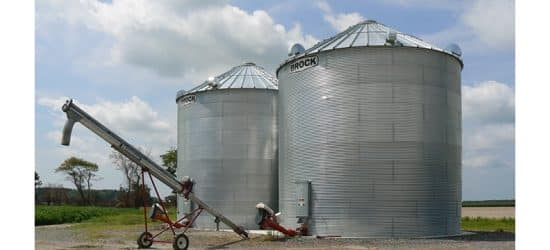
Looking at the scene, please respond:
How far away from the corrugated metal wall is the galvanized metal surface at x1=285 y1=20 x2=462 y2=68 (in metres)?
7.23

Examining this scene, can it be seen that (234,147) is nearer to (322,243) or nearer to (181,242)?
(322,243)

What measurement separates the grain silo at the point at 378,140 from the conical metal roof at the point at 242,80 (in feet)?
28.7

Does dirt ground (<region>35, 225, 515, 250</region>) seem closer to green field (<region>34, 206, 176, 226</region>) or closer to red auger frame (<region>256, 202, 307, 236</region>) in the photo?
red auger frame (<region>256, 202, 307, 236</region>)

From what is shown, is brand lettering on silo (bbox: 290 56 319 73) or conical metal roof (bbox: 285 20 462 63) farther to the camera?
brand lettering on silo (bbox: 290 56 319 73)

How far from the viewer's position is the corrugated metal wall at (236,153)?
3278cm

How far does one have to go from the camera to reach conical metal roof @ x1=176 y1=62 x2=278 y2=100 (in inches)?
1345

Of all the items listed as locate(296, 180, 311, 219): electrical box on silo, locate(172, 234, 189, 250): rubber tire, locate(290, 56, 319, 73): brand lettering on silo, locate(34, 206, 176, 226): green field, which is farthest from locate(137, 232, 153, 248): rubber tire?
locate(34, 206, 176, 226): green field

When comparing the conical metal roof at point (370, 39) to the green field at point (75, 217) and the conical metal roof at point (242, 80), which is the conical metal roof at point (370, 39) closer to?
the conical metal roof at point (242, 80)

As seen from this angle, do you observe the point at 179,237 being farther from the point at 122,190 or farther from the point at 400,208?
the point at 122,190

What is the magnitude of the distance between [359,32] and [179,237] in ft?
41.8

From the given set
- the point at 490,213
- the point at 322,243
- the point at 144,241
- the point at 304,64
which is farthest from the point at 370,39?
the point at 490,213

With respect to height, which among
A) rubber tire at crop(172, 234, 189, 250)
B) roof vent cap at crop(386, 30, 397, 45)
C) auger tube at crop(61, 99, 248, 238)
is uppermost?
roof vent cap at crop(386, 30, 397, 45)

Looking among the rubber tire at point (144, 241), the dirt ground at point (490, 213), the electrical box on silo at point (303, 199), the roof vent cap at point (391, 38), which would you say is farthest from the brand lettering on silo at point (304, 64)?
the dirt ground at point (490, 213)

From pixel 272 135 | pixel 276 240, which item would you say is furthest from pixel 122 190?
pixel 276 240
